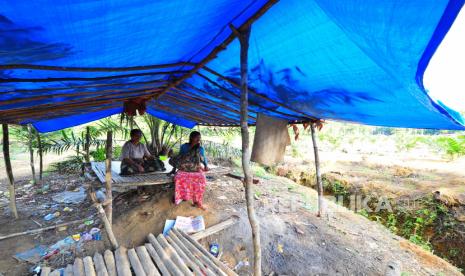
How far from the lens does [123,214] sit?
451 cm

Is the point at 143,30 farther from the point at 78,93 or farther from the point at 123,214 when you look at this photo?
the point at 123,214

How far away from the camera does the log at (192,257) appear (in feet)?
10.0

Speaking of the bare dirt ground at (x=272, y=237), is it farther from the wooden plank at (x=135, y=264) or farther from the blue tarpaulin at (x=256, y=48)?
the blue tarpaulin at (x=256, y=48)

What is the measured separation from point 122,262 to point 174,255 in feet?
2.26

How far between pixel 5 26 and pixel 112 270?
3.12 meters

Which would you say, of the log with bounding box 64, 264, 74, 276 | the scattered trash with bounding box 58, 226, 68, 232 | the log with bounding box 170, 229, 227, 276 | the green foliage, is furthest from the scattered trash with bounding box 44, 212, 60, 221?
the green foliage

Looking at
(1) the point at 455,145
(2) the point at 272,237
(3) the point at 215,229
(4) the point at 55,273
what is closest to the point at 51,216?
(4) the point at 55,273

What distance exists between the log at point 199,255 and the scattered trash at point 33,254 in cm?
201

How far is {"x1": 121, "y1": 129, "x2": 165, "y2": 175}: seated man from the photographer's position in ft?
16.2

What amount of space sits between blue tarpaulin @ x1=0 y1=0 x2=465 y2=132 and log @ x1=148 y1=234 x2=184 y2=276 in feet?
7.72

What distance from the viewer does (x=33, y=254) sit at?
375 centimetres

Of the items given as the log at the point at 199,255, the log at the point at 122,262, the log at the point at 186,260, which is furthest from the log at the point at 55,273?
the log at the point at 199,255

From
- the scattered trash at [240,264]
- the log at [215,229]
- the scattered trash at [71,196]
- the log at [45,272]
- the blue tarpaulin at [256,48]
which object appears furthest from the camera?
the scattered trash at [71,196]

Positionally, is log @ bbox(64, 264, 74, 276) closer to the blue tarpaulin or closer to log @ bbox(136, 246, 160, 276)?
log @ bbox(136, 246, 160, 276)
